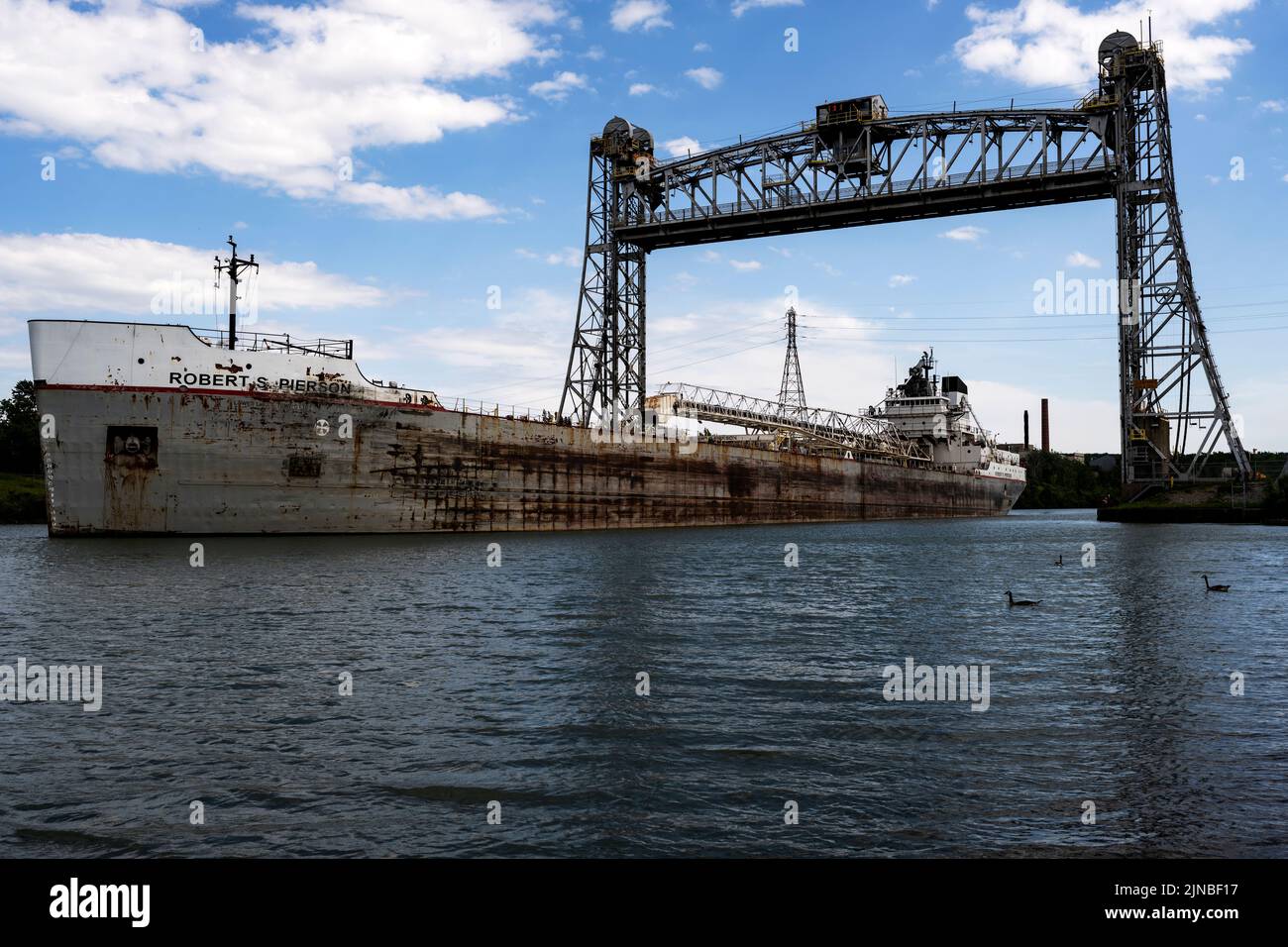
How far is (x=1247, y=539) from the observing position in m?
45.0

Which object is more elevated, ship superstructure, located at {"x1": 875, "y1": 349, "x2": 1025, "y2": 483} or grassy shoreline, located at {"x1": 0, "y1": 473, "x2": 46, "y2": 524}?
ship superstructure, located at {"x1": 875, "y1": 349, "x2": 1025, "y2": 483}

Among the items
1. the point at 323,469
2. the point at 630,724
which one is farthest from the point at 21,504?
the point at 630,724

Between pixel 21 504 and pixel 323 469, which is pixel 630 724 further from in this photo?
pixel 21 504

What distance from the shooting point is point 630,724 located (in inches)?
418

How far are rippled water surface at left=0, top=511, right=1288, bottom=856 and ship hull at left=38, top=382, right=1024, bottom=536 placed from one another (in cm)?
1277

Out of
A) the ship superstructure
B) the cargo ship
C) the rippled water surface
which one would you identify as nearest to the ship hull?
the cargo ship

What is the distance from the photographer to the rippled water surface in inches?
293

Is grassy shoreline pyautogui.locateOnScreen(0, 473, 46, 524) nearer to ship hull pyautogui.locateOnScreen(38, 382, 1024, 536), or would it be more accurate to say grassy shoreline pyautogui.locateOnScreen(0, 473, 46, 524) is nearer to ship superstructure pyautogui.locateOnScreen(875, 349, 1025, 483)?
ship hull pyautogui.locateOnScreen(38, 382, 1024, 536)

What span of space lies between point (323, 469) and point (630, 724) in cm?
3079

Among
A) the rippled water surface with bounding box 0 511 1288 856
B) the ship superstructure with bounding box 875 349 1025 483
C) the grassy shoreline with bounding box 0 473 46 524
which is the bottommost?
the rippled water surface with bounding box 0 511 1288 856

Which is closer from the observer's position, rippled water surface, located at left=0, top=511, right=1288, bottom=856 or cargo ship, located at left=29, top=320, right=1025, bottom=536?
rippled water surface, located at left=0, top=511, right=1288, bottom=856
